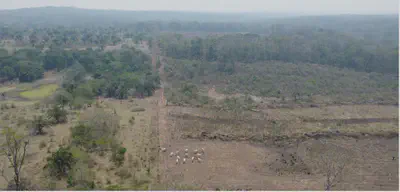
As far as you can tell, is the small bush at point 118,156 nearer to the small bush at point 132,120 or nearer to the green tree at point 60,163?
the green tree at point 60,163

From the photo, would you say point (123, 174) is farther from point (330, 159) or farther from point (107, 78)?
point (107, 78)

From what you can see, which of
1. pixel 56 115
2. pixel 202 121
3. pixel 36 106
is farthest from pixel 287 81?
pixel 36 106

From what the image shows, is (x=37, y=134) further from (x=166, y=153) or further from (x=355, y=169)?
(x=355, y=169)

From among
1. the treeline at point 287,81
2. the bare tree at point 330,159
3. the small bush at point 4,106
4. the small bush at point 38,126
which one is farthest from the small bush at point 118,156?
the small bush at point 4,106

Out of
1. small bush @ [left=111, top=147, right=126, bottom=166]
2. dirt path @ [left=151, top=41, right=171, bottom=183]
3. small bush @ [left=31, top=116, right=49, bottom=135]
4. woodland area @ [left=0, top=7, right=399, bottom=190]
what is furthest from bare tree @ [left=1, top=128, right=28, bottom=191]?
dirt path @ [left=151, top=41, right=171, bottom=183]

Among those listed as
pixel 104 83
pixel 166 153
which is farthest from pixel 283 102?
pixel 104 83

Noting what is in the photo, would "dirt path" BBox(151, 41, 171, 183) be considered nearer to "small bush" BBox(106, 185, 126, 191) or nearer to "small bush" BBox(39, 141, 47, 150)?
"small bush" BBox(106, 185, 126, 191)
